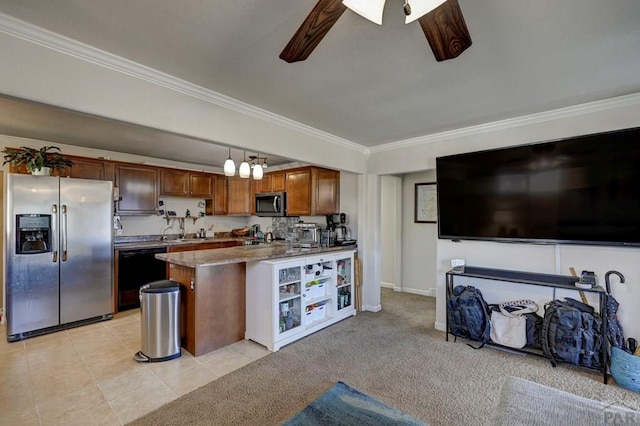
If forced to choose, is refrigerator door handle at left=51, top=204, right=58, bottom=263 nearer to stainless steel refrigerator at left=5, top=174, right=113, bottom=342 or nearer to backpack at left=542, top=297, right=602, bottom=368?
stainless steel refrigerator at left=5, top=174, right=113, bottom=342

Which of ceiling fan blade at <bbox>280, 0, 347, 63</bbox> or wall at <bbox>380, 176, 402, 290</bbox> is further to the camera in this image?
wall at <bbox>380, 176, 402, 290</bbox>

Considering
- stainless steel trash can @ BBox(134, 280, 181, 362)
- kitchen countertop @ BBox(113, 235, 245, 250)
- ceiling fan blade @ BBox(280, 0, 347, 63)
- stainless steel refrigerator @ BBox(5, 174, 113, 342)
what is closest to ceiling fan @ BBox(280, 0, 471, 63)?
ceiling fan blade @ BBox(280, 0, 347, 63)

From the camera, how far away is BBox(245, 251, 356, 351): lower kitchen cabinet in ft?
10.2

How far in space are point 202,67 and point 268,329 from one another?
2497 mm

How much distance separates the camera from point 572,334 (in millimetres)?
2584

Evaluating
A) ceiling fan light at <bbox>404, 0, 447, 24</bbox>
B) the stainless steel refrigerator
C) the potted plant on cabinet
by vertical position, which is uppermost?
ceiling fan light at <bbox>404, 0, 447, 24</bbox>

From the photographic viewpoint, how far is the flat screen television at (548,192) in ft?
8.34

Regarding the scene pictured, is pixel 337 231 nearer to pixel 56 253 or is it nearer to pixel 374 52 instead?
pixel 374 52

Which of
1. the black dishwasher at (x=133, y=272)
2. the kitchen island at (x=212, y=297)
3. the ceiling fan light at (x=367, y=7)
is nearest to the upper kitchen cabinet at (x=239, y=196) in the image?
the black dishwasher at (x=133, y=272)

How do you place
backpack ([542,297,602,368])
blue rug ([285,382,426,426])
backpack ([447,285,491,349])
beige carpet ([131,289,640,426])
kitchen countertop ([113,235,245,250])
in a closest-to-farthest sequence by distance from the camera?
1. blue rug ([285,382,426,426])
2. beige carpet ([131,289,640,426])
3. backpack ([542,297,602,368])
4. backpack ([447,285,491,349])
5. kitchen countertop ([113,235,245,250])

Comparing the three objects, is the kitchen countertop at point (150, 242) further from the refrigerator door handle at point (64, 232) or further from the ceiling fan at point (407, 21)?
the ceiling fan at point (407, 21)

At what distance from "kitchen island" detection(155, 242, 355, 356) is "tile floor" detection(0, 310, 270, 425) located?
0.14 m

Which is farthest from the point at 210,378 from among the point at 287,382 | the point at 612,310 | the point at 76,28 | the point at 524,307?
the point at 612,310

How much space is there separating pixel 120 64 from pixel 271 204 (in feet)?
10.7
